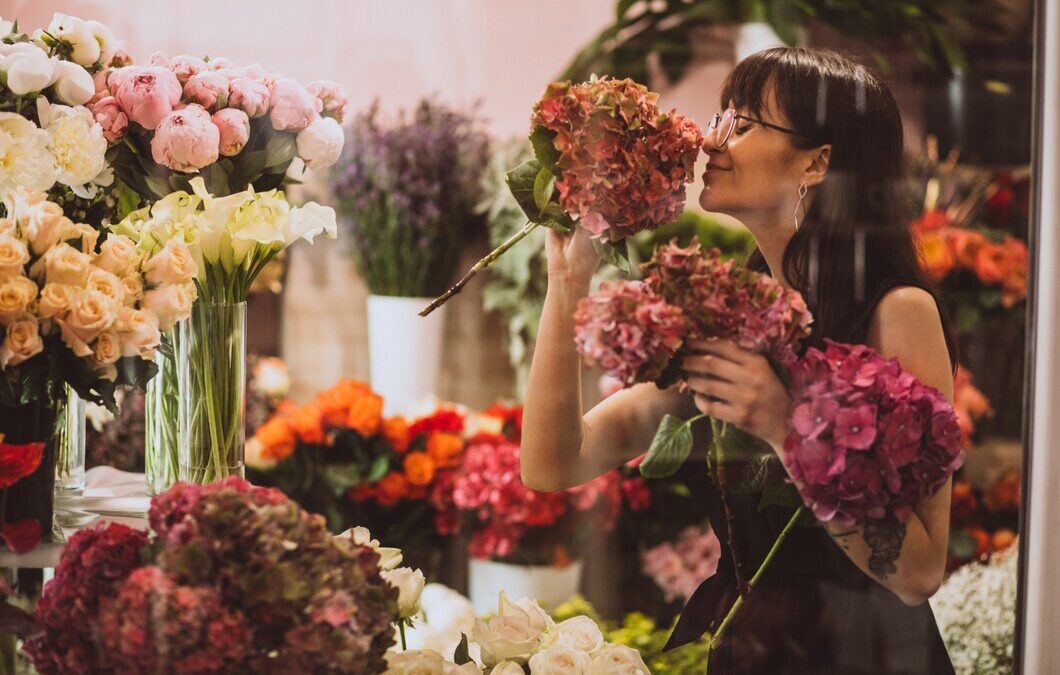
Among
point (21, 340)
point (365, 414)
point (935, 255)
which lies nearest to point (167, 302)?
point (21, 340)

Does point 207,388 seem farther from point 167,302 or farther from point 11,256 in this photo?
point 11,256

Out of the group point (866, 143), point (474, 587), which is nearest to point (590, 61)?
point (866, 143)

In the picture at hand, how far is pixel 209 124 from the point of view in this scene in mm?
1161

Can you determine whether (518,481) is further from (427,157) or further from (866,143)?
(866,143)

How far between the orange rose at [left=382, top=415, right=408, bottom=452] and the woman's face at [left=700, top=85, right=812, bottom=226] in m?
0.74

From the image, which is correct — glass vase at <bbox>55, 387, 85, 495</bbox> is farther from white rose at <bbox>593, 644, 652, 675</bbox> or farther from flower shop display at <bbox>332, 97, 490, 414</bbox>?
white rose at <bbox>593, 644, 652, 675</bbox>

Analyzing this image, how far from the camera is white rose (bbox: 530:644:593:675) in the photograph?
114 centimetres

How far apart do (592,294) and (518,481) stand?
23.6 inches

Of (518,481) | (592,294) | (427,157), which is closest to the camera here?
(592,294)

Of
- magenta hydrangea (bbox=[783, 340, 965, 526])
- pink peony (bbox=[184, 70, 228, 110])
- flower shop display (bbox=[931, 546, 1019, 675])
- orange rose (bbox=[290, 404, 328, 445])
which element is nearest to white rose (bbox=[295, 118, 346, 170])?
pink peony (bbox=[184, 70, 228, 110])

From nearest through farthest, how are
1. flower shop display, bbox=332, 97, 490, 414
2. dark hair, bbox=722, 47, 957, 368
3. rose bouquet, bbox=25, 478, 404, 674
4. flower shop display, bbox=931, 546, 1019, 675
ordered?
rose bouquet, bbox=25, 478, 404, 674 < dark hair, bbox=722, 47, 957, 368 < flower shop display, bbox=931, 546, 1019, 675 < flower shop display, bbox=332, 97, 490, 414

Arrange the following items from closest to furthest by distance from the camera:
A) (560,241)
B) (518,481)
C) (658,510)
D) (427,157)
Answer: (560,241), (658,510), (518,481), (427,157)

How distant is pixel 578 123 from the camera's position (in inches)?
41.8

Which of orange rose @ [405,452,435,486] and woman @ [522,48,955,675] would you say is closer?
woman @ [522,48,955,675]
